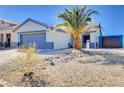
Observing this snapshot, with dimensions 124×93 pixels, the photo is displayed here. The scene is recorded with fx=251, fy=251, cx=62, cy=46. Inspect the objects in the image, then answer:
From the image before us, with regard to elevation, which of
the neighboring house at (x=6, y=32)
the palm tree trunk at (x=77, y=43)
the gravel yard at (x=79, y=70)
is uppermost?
the neighboring house at (x=6, y=32)

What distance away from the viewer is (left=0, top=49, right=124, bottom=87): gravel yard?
4.86 meters

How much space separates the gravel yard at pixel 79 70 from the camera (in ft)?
15.9

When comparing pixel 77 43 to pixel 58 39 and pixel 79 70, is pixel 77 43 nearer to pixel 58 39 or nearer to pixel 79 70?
pixel 58 39

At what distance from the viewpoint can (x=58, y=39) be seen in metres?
6.17

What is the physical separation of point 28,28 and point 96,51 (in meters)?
1.77

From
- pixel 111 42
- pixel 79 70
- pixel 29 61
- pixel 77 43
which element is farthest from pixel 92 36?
pixel 29 61

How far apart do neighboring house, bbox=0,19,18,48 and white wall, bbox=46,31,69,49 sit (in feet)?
2.82

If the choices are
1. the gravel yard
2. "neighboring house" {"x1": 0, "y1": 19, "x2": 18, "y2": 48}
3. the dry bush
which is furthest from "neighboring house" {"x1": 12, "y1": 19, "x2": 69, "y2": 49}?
the dry bush

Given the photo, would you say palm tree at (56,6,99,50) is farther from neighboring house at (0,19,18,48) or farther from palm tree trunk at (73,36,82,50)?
neighboring house at (0,19,18,48)

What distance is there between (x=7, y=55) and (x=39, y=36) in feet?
3.06

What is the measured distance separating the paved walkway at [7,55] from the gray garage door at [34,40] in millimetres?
293

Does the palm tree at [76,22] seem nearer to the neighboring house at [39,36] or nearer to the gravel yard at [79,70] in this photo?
the neighboring house at [39,36]

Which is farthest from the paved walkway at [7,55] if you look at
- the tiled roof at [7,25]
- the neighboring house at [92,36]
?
the neighboring house at [92,36]
